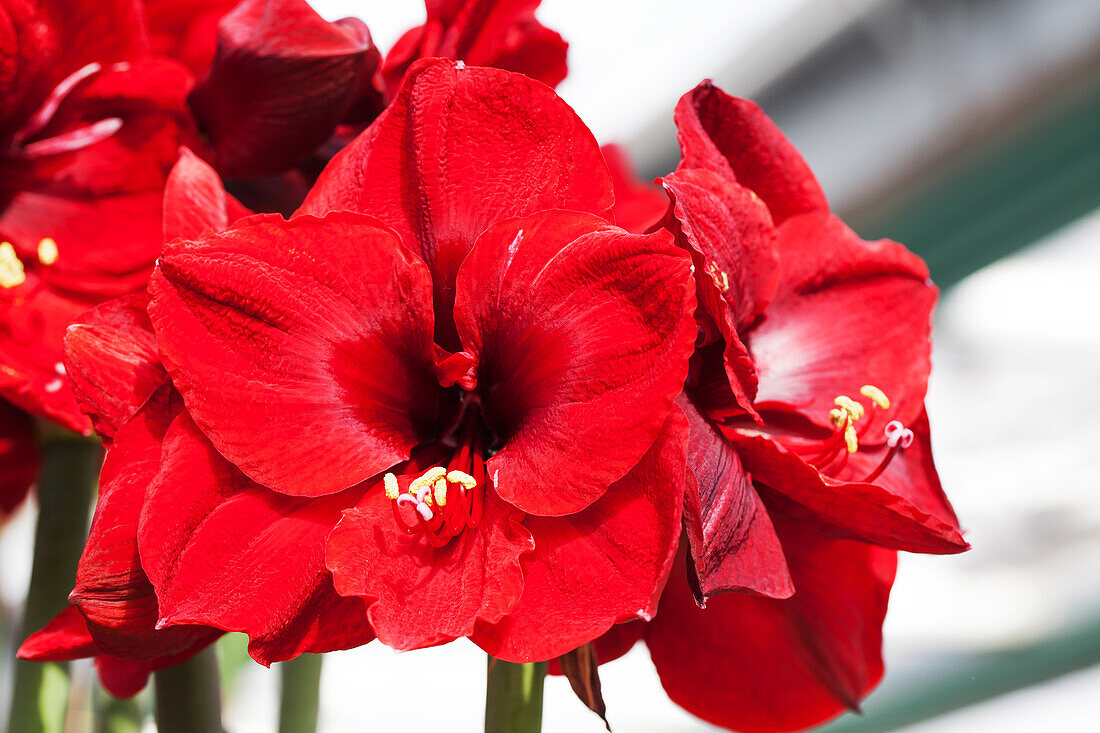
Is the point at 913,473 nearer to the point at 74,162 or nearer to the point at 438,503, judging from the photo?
the point at 438,503

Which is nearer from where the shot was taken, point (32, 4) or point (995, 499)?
point (32, 4)

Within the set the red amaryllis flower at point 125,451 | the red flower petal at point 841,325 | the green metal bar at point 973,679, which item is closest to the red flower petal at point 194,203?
the red amaryllis flower at point 125,451

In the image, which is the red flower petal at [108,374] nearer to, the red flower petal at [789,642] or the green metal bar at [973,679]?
the red flower petal at [789,642]

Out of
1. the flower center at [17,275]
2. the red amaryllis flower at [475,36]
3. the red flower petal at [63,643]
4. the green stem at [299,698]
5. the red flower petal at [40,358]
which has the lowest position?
the green stem at [299,698]

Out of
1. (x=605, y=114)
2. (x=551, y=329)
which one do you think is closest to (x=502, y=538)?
(x=551, y=329)

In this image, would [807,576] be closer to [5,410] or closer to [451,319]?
[451,319]

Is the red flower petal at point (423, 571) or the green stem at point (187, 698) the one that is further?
the green stem at point (187, 698)
